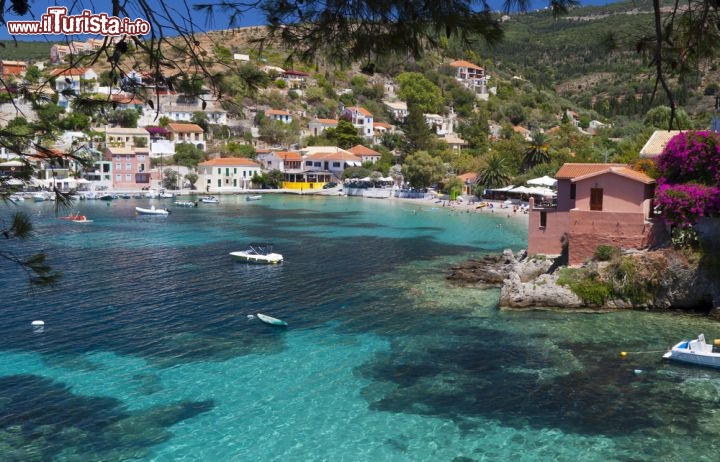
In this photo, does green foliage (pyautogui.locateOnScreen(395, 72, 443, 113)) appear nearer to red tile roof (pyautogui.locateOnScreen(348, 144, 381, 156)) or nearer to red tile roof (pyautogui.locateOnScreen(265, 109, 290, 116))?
red tile roof (pyautogui.locateOnScreen(265, 109, 290, 116))

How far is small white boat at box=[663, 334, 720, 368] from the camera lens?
1867 centimetres

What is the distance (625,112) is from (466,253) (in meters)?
96.7

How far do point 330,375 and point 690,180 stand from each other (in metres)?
18.6

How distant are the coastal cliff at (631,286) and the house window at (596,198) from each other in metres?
2.85

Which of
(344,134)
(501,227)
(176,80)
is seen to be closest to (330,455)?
(176,80)

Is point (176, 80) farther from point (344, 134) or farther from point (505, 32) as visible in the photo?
point (344, 134)

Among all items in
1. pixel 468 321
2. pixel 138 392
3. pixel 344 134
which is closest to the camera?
pixel 138 392

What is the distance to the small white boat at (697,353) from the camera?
18672mm

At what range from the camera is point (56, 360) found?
20.0 m

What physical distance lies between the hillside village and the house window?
55374mm

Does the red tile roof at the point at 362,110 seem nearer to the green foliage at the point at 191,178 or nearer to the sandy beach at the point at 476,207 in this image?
the green foliage at the point at 191,178

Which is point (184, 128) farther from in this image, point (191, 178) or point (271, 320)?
point (271, 320)

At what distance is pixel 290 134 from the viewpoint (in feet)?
373

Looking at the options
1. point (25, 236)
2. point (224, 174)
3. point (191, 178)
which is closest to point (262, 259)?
point (25, 236)
